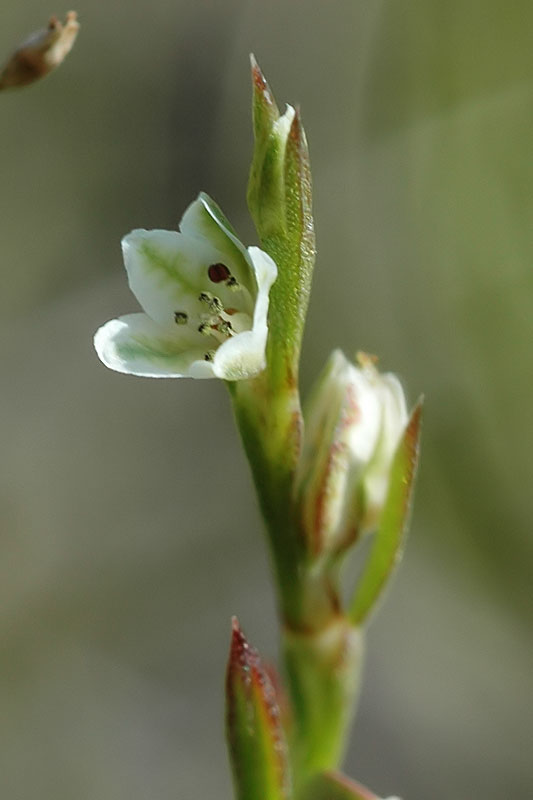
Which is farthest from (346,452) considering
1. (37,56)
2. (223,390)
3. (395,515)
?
(223,390)

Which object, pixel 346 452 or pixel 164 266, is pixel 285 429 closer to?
pixel 346 452

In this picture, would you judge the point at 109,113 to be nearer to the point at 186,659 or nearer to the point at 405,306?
the point at 405,306

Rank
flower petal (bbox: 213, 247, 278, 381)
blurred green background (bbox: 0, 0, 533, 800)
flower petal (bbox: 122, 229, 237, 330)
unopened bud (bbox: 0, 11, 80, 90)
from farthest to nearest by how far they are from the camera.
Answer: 1. blurred green background (bbox: 0, 0, 533, 800)
2. flower petal (bbox: 122, 229, 237, 330)
3. flower petal (bbox: 213, 247, 278, 381)
4. unopened bud (bbox: 0, 11, 80, 90)

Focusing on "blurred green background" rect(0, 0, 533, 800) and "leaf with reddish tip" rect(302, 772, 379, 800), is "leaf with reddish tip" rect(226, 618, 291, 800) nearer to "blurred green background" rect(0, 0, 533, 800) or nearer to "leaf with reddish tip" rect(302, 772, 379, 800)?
"leaf with reddish tip" rect(302, 772, 379, 800)

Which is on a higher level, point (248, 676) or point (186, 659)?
point (186, 659)

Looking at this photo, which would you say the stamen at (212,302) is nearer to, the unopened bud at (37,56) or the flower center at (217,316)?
the flower center at (217,316)

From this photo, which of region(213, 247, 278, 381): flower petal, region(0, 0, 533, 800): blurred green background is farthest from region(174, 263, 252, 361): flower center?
region(0, 0, 533, 800): blurred green background

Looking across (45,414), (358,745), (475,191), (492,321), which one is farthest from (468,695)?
(475,191)
